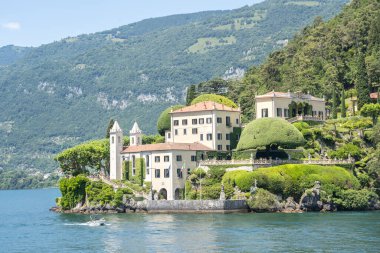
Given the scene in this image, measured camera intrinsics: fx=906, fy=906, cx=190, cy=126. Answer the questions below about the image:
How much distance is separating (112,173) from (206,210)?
2036 cm

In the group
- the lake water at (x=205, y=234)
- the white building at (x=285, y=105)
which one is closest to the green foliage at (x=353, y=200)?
the lake water at (x=205, y=234)

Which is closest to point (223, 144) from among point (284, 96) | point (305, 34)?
point (284, 96)

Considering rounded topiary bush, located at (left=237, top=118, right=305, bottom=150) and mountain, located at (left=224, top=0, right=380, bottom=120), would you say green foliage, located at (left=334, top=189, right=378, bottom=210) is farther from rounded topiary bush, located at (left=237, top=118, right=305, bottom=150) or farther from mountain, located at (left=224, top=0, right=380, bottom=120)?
mountain, located at (left=224, top=0, right=380, bottom=120)

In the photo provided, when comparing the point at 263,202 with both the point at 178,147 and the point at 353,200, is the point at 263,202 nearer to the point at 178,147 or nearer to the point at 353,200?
the point at 353,200

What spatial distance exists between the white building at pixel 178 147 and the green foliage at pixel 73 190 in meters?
4.84

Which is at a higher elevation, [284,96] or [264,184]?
[284,96]

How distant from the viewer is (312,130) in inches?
4572

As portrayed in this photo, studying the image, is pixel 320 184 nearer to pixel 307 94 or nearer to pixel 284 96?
pixel 284 96

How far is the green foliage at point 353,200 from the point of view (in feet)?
342

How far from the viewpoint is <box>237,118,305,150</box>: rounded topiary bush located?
359ft

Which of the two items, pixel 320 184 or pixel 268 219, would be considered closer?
pixel 268 219

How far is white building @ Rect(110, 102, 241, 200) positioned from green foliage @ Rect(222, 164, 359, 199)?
24.0ft

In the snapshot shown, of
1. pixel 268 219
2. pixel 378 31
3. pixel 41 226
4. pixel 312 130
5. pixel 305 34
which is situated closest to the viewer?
pixel 268 219

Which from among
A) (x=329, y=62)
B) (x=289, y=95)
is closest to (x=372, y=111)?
(x=289, y=95)
